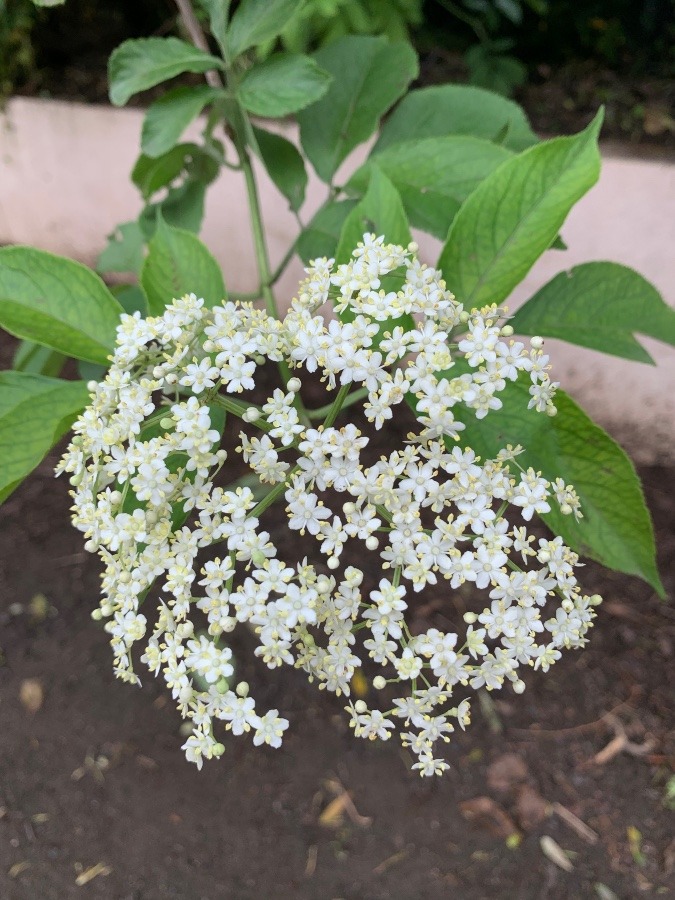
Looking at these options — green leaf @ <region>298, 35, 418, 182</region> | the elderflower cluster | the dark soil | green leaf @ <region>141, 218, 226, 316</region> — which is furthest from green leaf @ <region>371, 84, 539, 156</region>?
the dark soil

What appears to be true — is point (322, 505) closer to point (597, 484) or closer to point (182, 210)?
point (597, 484)

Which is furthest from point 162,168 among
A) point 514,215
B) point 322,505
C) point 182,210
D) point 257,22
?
point 322,505

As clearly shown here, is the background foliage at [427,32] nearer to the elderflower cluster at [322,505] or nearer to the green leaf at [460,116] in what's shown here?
the green leaf at [460,116]

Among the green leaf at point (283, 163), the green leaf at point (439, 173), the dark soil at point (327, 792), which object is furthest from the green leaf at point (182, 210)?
the dark soil at point (327, 792)

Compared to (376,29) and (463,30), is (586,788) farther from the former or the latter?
(463,30)

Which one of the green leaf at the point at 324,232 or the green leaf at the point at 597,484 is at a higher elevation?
the green leaf at the point at 324,232

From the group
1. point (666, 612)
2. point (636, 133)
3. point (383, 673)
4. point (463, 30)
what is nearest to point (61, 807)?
point (383, 673)
